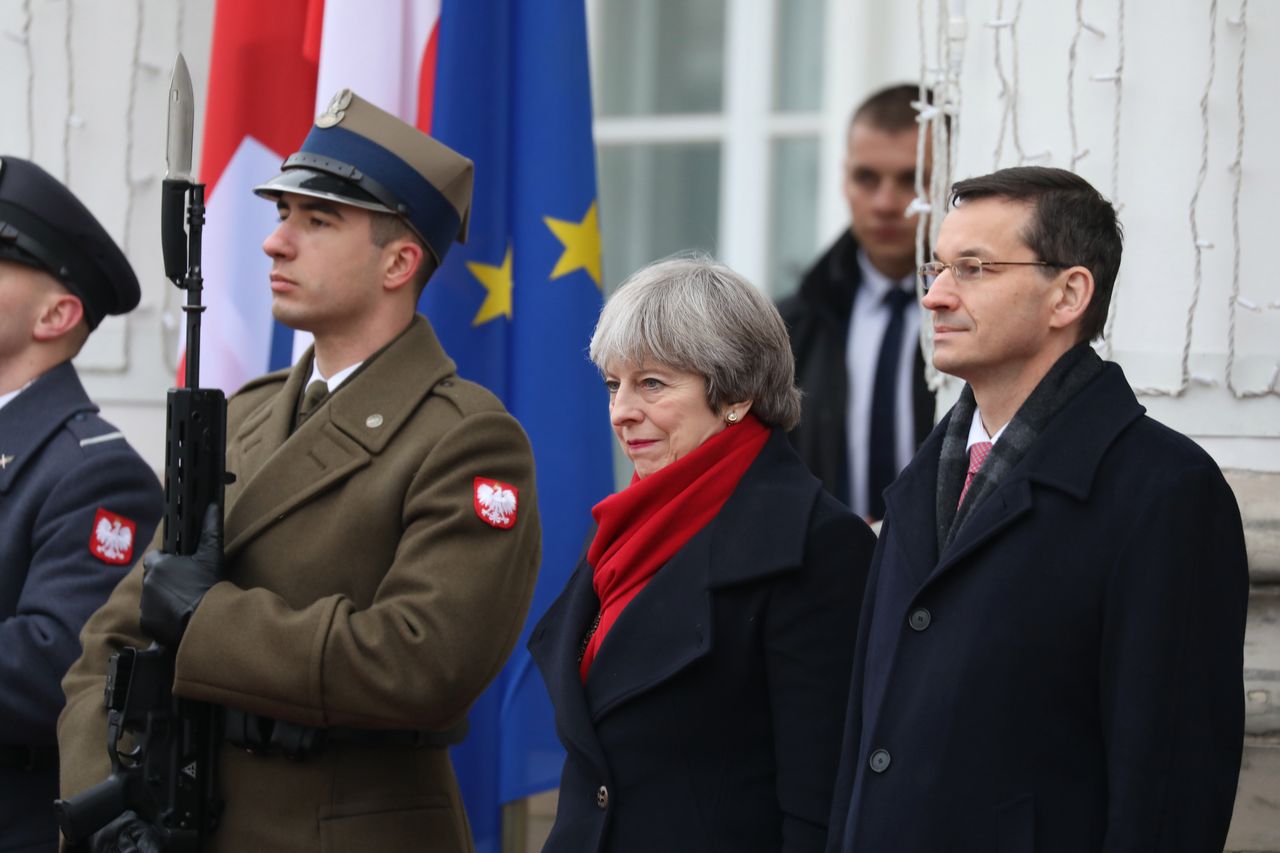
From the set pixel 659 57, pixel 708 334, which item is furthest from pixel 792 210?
pixel 708 334

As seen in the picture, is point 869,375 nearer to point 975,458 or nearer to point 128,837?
point 975,458

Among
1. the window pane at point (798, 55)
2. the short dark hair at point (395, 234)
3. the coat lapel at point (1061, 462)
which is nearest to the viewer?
the coat lapel at point (1061, 462)

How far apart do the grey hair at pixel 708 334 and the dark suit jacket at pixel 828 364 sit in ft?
4.77

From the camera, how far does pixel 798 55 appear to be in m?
5.92

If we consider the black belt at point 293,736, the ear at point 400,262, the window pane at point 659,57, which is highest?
the window pane at point 659,57

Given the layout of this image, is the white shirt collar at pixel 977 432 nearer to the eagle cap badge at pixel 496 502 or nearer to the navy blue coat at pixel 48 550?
the eagle cap badge at pixel 496 502

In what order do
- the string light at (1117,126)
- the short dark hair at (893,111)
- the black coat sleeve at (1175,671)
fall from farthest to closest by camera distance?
the short dark hair at (893,111) < the string light at (1117,126) < the black coat sleeve at (1175,671)

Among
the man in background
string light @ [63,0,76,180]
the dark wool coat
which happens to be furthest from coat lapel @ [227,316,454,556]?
string light @ [63,0,76,180]

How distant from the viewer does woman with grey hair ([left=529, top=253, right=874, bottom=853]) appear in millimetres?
2834

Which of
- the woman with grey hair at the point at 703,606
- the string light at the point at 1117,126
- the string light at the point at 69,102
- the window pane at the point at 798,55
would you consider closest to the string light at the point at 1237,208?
the string light at the point at 1117,126

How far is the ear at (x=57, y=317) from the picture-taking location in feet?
12.8

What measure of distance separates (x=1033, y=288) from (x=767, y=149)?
339 cm

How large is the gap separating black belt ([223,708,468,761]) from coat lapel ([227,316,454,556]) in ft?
0.96

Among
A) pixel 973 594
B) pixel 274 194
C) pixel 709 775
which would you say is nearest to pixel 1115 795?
pixel 973 594
